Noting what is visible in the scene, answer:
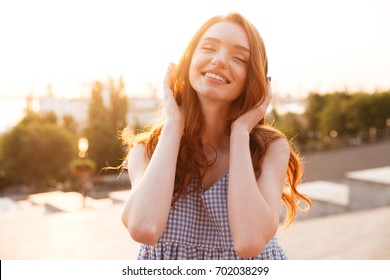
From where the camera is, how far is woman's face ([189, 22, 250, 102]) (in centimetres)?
113

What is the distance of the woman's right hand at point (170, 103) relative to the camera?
47.4 inches

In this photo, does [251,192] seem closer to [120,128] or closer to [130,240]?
[130,240]

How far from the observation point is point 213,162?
1.23 meters

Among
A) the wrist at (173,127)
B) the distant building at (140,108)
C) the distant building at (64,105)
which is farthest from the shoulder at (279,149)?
the distant building at (64,105)

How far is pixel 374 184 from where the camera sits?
4121 mm

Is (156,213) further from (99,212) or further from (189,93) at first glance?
(99,212)

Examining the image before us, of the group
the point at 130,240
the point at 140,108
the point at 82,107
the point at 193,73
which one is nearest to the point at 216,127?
the point at 193,73

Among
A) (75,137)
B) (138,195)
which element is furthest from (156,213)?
(75,137)

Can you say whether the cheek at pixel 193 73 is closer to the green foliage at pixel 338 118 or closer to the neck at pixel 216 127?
the neck at pixel 216 127

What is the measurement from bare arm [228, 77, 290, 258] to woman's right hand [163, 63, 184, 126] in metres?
0.14

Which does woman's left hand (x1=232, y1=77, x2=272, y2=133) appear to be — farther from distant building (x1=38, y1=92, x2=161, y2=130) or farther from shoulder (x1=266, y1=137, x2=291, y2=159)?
distant building (x1=38, y1=92, x2=161, y2=130)

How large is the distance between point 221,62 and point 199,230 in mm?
401

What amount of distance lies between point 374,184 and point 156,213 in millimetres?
3473

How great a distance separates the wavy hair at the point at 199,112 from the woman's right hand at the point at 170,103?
0.7 inches
